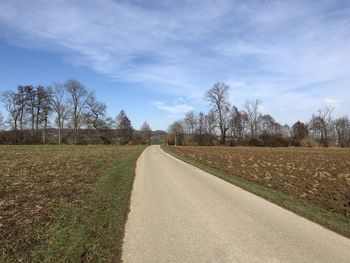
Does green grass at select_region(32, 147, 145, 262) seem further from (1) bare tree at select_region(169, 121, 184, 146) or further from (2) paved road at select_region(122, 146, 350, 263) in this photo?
(1) bare tree at select_region(169, 121, 184, 146)

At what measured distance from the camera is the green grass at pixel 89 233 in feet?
18.5

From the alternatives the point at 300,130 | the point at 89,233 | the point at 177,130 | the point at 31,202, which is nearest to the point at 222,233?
the point at 89,233

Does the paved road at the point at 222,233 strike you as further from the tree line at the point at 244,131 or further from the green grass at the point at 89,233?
the tree line at the point at 244,131

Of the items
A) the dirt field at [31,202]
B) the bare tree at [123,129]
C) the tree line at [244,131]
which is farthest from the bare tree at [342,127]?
the dirt field at [31,202]

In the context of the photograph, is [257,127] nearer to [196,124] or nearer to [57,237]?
[196,124]

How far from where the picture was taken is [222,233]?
688 cm

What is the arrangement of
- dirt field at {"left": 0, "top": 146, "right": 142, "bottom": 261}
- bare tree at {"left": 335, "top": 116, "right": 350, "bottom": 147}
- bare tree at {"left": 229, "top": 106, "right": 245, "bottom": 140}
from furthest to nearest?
bare tree at {"left": 335, "top": 116, "right": 350, "bottom": 147}, bare tree at {"left": 229, "top": 106, "right": 245, "bottom": 140}, dirt field at {"left": 0, "top": 146, "right": 142, "bottom": 261}

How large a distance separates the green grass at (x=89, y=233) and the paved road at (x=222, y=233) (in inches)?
10.9

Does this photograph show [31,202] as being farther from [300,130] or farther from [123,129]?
[300,130]

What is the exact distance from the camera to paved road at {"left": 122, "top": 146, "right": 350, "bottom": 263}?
5.60 m

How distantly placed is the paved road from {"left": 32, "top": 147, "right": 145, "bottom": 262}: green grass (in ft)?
0.91

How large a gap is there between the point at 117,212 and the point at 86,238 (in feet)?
7.77

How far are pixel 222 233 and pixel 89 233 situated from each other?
108 inches

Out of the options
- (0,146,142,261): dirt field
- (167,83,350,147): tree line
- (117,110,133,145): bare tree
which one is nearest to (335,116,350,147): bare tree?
(167,83,350,147): tree line
